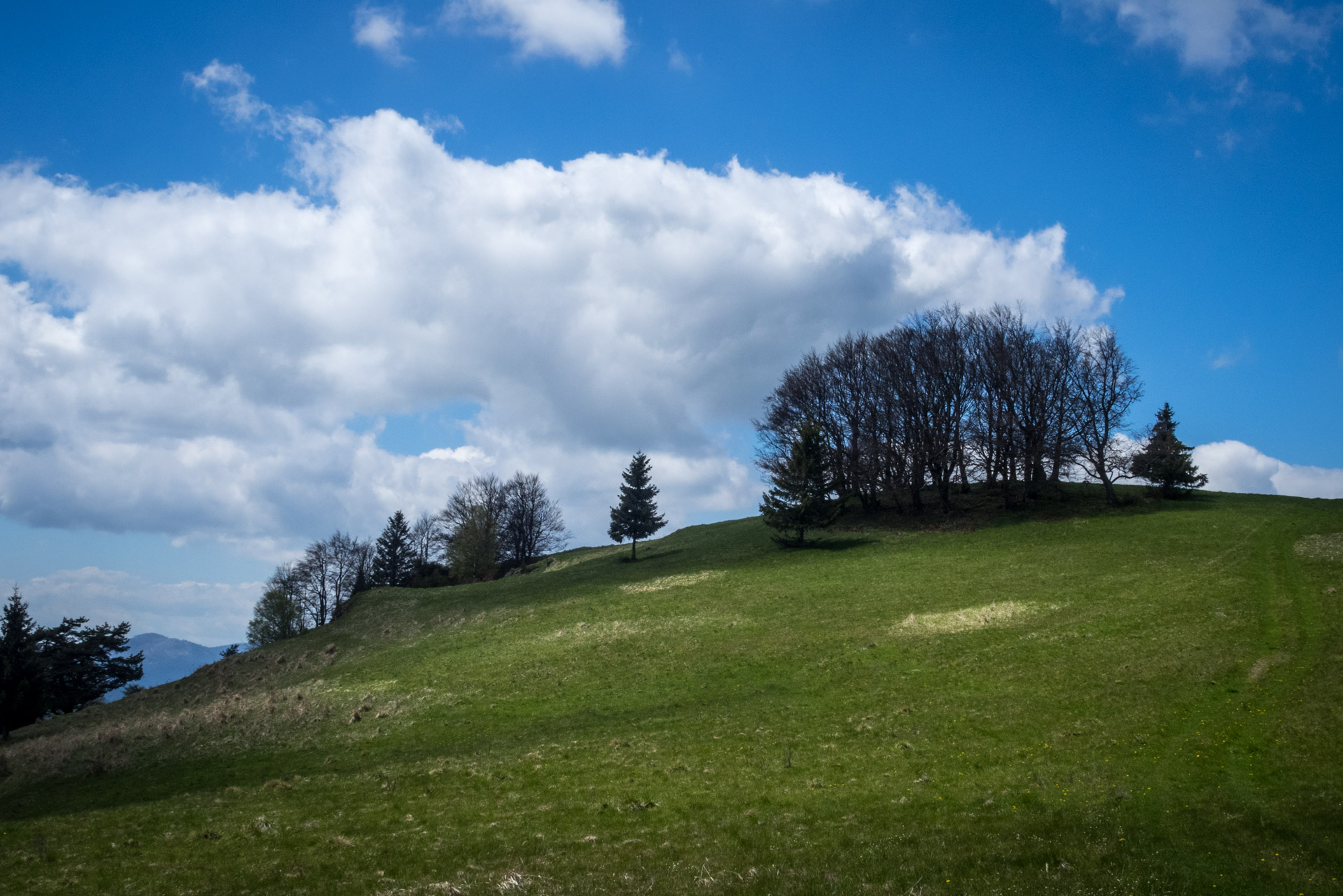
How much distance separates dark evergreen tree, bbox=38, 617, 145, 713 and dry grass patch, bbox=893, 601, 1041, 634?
78692 millimetres

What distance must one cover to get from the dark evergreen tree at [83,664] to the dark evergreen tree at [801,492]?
2683 inches

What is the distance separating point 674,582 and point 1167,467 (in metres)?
47.1

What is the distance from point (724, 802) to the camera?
2027 centimetres

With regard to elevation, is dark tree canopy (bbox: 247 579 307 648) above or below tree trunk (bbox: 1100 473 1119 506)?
below

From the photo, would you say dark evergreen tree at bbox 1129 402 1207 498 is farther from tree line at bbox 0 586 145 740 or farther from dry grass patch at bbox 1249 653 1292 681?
tree line at bbox 0 586 145 740

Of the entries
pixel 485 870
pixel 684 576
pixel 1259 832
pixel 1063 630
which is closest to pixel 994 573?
pixel 1063 630

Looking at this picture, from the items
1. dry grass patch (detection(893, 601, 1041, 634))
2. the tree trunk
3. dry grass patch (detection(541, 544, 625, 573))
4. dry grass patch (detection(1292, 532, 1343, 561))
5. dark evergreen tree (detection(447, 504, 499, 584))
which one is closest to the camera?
dry grass patch (detection(893, 601, 1041, 634))

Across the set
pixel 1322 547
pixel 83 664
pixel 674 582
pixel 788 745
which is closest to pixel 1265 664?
pixel 788 745

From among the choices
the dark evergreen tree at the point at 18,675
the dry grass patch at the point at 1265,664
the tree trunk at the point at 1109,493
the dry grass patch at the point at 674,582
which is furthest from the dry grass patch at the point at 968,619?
the dark evergreen tree at the point at 18,675

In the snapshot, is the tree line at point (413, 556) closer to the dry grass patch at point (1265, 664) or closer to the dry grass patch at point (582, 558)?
the dry grass patch at point (582, 558)

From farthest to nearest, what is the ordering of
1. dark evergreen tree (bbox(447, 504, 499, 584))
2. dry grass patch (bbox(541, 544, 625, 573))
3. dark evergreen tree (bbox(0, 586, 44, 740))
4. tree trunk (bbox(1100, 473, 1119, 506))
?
dark evergreen tree (bbox(447, 504, 499, 584)), dry grass patch (bbox(541, 544, 625, 573)), tree trunk (bbox(1100, 473, 1119, 506)), dark evergreen tree (bbox(0, 586, 44, 740))

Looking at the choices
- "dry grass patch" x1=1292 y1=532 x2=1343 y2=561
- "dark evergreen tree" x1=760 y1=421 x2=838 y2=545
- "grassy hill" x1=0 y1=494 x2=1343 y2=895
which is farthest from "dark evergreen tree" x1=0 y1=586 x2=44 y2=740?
"dry grass patch" x1=1292 y1=532 x2=1343 y2=561

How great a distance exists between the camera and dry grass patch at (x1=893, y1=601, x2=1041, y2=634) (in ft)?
118

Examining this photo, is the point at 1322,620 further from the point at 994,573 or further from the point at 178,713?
the point at 178,713
